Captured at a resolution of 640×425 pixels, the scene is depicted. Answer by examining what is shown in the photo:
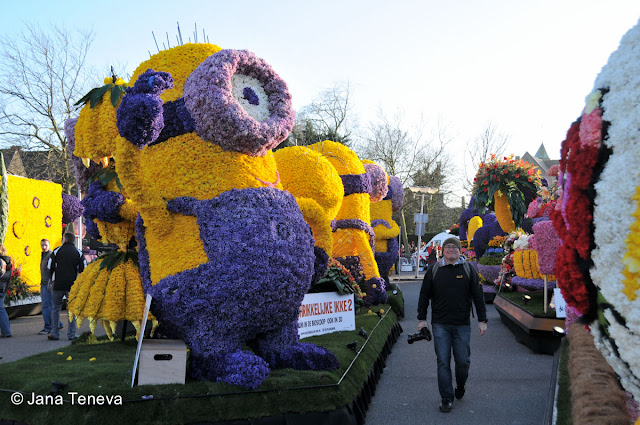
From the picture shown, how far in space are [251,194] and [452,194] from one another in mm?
33293

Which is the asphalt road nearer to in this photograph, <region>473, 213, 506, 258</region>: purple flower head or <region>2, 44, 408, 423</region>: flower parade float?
<region>2, 44, 408, 423</region>: flower parade float

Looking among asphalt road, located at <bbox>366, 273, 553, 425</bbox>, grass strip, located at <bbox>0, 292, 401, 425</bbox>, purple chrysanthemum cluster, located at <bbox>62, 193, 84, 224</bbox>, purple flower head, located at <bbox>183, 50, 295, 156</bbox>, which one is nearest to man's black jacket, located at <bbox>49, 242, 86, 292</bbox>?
grass strip, located at <bbox>0, 292, 401, 425</bbox>

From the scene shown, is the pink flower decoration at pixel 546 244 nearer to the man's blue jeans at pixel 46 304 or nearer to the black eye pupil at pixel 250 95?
the black eye pupil at pixel 250 95

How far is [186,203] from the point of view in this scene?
13.7 feet

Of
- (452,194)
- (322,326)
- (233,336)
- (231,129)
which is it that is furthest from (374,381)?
(452,194)

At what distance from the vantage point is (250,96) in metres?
4.57

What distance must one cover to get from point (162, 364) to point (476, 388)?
12.1ft

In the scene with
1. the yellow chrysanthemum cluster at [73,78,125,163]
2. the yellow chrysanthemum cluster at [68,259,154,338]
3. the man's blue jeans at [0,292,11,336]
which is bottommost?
the man's blue jeans at [0,292,11,336]

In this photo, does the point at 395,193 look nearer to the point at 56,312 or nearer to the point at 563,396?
the point at 56,312

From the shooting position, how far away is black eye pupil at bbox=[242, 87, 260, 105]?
14.9 feet

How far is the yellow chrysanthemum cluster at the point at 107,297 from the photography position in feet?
16.1

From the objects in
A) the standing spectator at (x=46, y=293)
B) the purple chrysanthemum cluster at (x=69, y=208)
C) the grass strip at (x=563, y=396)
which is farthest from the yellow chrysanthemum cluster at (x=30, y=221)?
the grass strip at (x=563, y=396)

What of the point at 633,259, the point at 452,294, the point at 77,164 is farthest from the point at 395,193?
the point at 633,259

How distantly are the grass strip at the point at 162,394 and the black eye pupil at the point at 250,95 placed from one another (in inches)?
86.8
